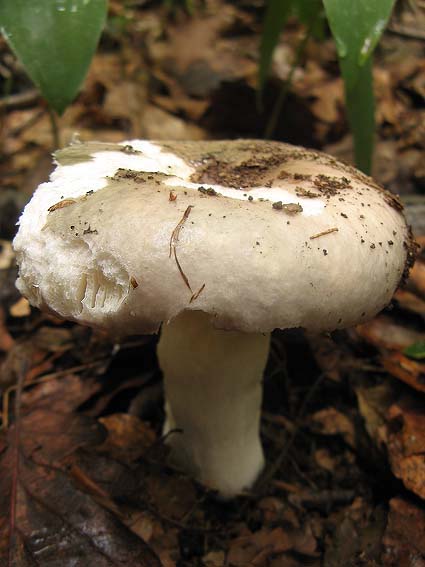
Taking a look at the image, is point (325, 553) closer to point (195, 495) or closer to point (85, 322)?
point (195, 495)

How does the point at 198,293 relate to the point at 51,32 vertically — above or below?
below

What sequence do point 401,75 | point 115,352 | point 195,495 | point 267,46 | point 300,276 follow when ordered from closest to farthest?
point 300,276 < point 195,495 < point 115,352 < point 267,46 < point 401,75

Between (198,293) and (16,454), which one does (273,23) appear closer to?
(198,293)

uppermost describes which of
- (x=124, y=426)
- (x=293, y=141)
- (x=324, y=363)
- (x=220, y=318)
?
(x=220, y=318)

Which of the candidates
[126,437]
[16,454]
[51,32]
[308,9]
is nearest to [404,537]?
[126,437]

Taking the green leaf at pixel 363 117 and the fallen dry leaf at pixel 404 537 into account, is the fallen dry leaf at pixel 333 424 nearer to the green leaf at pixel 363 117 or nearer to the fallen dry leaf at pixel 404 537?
the fallen dry leaf at pixel 404 537

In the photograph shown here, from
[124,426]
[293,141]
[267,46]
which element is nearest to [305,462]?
[124,426]

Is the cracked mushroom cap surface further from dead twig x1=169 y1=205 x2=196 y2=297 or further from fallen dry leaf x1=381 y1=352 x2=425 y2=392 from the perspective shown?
fallen dry leaf x1=381 y1=352 x2=425 y2=392
